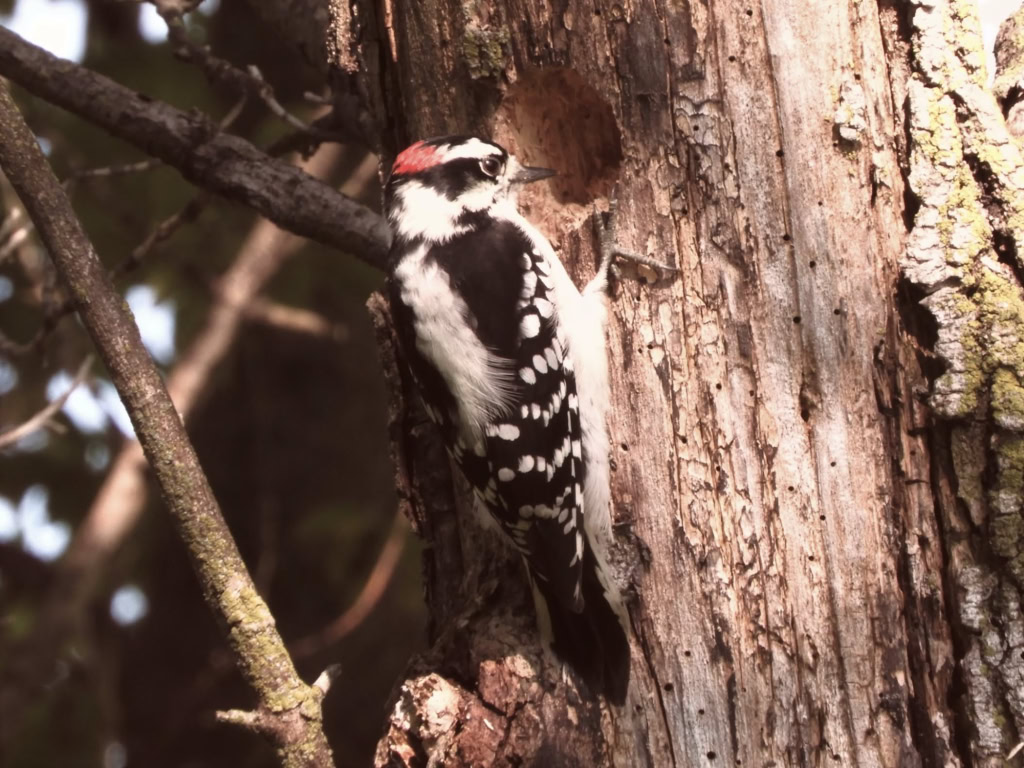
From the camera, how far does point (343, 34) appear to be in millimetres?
2953

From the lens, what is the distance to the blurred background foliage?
4562 millimetres

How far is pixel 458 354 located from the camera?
286 cm

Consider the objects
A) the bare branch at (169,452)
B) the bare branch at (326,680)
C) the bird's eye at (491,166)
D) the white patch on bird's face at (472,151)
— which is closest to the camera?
the bare branch at (169,452)

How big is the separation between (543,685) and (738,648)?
0.46 metres

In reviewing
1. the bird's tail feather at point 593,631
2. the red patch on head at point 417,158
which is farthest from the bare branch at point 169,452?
the red patch on head at point 417,158

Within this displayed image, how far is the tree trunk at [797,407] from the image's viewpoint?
2326mm

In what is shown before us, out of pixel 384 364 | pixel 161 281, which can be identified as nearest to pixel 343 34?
pixel 384 364

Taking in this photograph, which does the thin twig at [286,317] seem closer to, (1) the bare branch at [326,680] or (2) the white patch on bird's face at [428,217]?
(2) the white patch on bird's face at [428,217]

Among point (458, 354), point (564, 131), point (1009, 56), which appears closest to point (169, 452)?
point (458, 354)

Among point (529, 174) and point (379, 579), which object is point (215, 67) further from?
point (379, 579)

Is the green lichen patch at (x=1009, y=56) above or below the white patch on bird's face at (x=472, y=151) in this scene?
above

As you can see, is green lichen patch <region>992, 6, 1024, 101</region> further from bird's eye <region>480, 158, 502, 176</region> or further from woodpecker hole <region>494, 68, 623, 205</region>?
bird's eye <region>480, 158, 502, 176</region>

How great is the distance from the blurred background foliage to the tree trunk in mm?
2226

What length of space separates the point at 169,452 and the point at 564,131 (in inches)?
53.7
